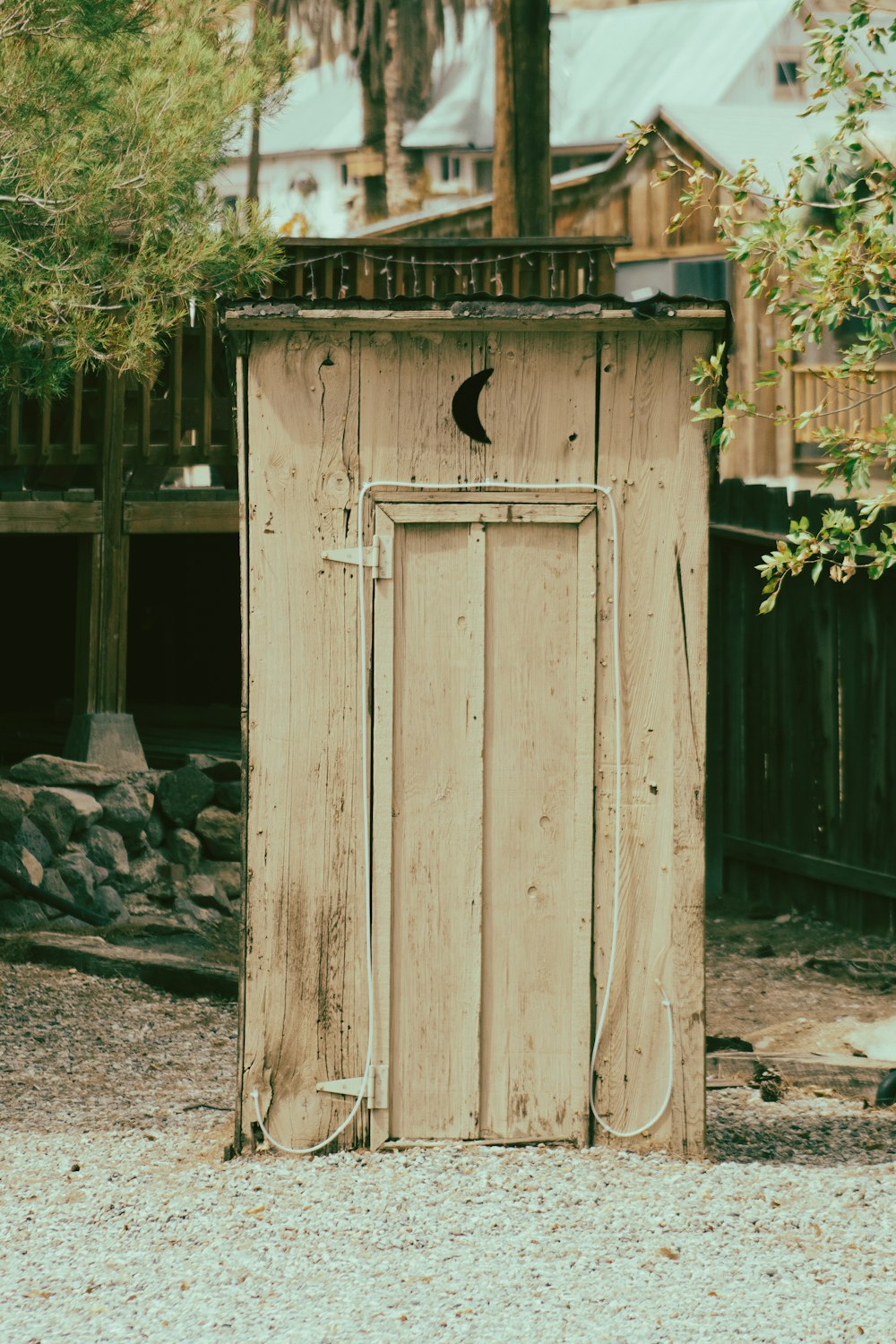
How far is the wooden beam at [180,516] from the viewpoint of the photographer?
10195 millimetres

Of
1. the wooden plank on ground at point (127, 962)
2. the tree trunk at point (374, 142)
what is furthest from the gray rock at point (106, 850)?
the tree trunk at point (374, 142)

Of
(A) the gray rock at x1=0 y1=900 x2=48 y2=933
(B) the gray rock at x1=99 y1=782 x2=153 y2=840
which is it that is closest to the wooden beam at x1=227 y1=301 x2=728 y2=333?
(A) the gray rock at x1=0 y1=900 x2=48 y2=933

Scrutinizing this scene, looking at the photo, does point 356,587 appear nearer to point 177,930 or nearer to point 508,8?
point 177,930

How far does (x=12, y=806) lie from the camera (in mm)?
9125

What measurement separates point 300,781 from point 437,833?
1.33 feet

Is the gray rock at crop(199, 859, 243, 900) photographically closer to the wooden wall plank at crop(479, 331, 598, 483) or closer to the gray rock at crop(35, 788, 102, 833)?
the gray rock at crop(35, 788, 102, 833)

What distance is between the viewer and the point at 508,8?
12.0m

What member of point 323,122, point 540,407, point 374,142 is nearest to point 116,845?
point 540,407

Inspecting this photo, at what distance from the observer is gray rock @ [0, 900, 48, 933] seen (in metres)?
8.60

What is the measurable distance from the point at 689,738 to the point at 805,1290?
148 centimetres

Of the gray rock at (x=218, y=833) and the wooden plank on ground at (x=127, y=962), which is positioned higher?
the gray rock at (x=218, y=833)

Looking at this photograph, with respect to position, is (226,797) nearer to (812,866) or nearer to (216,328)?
(216,328)

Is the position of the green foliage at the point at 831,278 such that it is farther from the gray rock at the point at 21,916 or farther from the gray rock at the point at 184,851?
the gray rock at the point at 184,851

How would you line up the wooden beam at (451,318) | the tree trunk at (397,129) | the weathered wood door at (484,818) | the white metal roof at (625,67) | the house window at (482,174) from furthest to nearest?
the house window at (482,174) < the tree trunk at (397,129) < the white metal roof at (625,67) < the weathered wood door at (484,818) < the wooden beam at (451,318)
